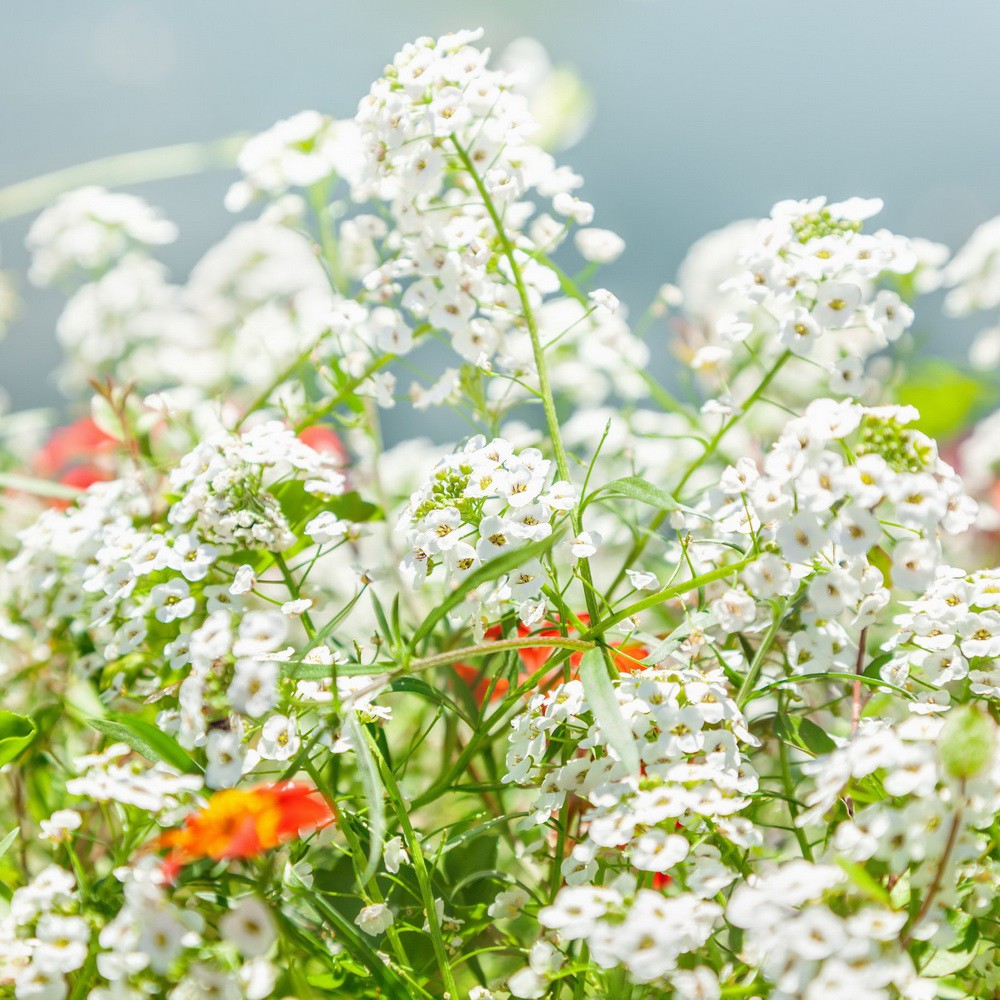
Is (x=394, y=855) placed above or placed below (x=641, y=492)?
below

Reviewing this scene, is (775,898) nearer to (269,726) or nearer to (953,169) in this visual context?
(269,726)

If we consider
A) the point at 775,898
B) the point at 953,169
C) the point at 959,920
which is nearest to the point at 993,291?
the point at 959,920

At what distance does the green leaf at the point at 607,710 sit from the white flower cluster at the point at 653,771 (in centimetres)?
1

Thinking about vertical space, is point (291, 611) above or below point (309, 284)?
below

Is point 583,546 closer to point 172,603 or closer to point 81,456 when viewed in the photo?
point 172,603

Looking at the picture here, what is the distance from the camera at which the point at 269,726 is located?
49 centimetres

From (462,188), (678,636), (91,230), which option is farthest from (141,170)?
(678,636)

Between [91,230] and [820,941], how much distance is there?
1.21 meters

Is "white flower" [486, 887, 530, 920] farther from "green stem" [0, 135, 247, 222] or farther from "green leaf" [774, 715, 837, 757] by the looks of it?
"green stem" [0, 135, 247, 222]

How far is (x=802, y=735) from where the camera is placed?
0.60m

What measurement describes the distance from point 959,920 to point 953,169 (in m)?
2.23

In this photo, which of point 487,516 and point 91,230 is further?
point 91,230

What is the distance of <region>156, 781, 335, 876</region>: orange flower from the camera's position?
395 millimetres

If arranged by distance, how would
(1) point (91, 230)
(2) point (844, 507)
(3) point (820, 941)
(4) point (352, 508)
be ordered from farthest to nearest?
(1) point (91, 230), (4) point (352, 508), (2) point (844, 507), (3) point (820, 941)
